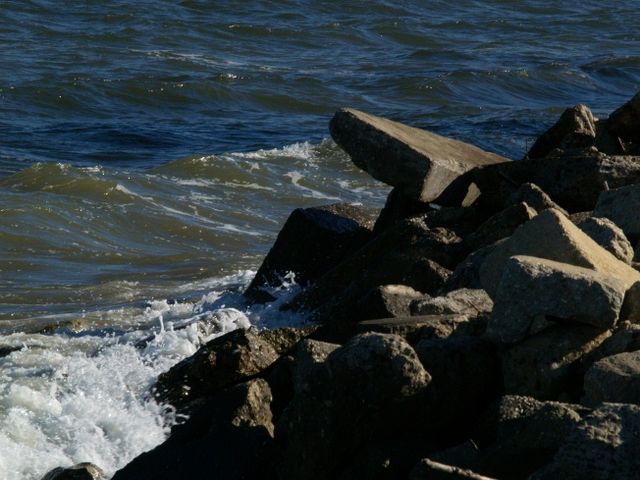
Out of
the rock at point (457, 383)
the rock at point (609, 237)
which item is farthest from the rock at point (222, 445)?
the rock at point (609, 237)

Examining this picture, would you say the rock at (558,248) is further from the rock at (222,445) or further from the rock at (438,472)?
the rock at (438,472)

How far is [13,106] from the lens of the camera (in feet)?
60.6

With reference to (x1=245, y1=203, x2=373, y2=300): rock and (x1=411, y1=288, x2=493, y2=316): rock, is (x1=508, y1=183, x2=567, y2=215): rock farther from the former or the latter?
(x1=411, y1=288, x2=493, y2=316): rock

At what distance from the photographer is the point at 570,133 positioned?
867 cm

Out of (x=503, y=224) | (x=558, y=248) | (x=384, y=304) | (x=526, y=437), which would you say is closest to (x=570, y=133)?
(x=503, y=224)

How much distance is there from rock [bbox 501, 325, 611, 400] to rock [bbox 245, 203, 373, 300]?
3649 mm

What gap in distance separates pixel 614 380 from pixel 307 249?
439 cm

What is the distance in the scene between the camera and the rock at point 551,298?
4500mm

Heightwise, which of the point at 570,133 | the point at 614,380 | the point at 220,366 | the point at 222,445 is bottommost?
the point at 220,366

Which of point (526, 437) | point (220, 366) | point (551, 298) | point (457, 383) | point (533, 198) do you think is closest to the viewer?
point (526, 437)

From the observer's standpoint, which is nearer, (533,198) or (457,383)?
(457,383)

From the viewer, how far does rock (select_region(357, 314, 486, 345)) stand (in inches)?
191

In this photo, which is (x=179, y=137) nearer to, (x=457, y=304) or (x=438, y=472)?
(x=457, y=304)

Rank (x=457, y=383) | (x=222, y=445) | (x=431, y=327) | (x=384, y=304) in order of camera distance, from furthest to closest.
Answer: (x=384, y=304)
(x=431, y=327)
(x=222, y=445)
(x=457, y=383)
